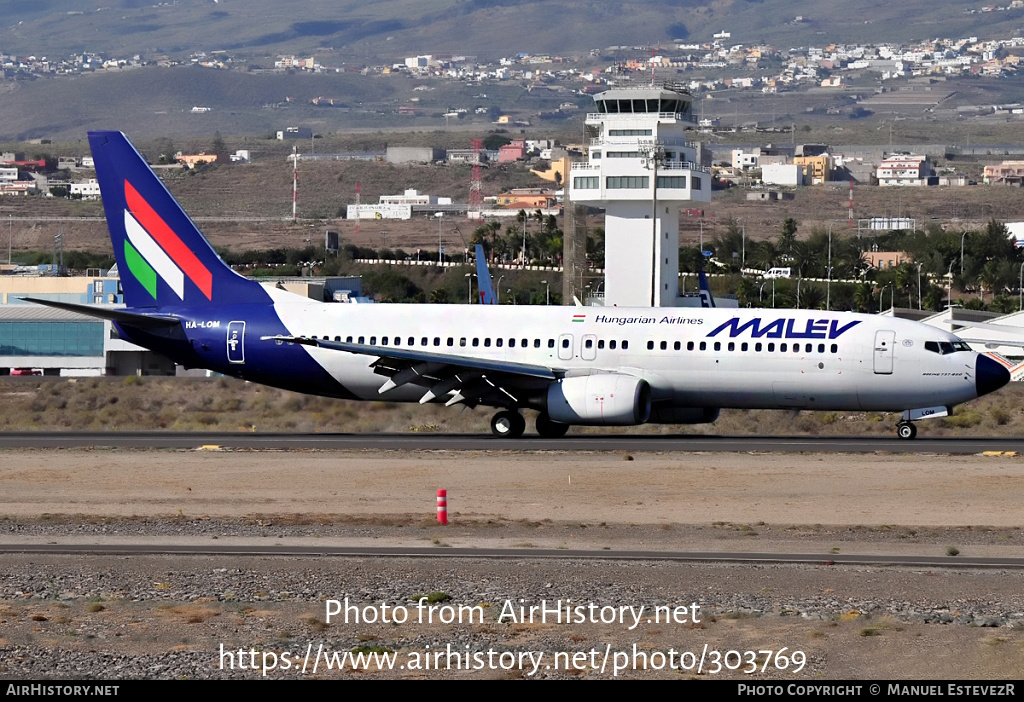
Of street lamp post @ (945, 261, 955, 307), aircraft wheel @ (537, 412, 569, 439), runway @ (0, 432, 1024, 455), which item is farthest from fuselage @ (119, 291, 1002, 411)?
street lamp post @ (945, 261, 955, 307)

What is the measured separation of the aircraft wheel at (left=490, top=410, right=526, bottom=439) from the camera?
41594 millimetres

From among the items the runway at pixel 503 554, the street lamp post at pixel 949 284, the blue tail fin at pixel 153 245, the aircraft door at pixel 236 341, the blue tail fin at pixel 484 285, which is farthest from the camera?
the street lamp post at pixel 949 284

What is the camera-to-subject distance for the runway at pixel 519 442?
1513 inches

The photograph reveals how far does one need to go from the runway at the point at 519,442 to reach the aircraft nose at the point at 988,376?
1496 millimetres

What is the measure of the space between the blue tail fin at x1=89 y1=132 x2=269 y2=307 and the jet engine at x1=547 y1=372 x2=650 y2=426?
972 centimetres

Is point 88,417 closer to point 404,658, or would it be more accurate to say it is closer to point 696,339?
point 696,339

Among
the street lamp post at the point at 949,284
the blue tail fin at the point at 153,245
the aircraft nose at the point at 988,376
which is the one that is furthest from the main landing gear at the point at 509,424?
the street lamp post at the point at 949,284

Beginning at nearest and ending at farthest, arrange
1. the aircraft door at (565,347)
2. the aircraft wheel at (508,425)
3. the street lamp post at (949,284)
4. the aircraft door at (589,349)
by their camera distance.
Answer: the aircraft door at (589,349) → the aircraft door at (565,347) → the aircraft wheel at (508,425) → the street lamp post at (949,284)

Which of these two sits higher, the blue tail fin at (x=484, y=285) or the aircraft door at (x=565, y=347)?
the blue tail fin at (x=484, y=285)

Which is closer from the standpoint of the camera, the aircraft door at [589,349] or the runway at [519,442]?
the runway at [519,442]

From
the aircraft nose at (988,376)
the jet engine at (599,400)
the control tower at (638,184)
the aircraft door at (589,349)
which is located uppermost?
the control tower at (638,184)

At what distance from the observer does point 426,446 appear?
3938 centimetres

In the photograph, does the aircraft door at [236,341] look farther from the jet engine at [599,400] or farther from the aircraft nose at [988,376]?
the aircraft nose at [988,376]
